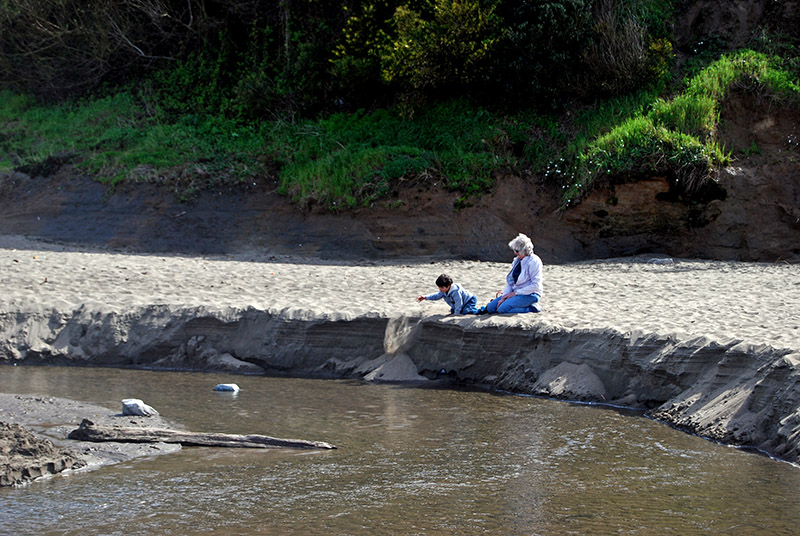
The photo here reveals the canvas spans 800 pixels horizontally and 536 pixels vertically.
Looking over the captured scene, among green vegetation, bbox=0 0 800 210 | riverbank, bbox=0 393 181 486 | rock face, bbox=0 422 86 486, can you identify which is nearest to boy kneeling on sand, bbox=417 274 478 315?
riverbank, bbox=0 393 181 486

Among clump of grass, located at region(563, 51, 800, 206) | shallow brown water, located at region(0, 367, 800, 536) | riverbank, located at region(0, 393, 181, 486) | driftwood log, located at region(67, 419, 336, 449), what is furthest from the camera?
clump of grass, located at region(563, 51, 800, 206)

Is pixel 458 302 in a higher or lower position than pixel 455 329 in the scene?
higher

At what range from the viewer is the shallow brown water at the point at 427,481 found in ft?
16.5

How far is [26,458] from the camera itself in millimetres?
5773

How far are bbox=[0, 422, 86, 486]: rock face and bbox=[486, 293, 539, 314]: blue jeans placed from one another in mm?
4674

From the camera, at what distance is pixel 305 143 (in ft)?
54.5

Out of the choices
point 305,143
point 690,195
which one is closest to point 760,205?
point 690,195

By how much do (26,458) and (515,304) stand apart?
5.19 meters

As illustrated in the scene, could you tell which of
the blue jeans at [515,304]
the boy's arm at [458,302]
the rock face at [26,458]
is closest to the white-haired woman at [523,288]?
the blue jeans at [515,304]

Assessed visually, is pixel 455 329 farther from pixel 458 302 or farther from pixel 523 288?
pixel 523 288

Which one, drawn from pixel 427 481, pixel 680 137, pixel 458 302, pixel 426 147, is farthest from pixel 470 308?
pixel 426 147

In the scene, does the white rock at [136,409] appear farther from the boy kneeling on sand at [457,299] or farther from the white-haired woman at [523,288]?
the white-haired woman at [523,288]

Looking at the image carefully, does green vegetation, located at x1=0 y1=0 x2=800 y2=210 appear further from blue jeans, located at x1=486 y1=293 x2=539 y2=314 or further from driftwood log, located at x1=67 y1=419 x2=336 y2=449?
driftwood log, located at x1=67 y1=419 x2=336 y2=449

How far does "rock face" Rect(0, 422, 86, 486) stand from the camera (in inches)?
221
